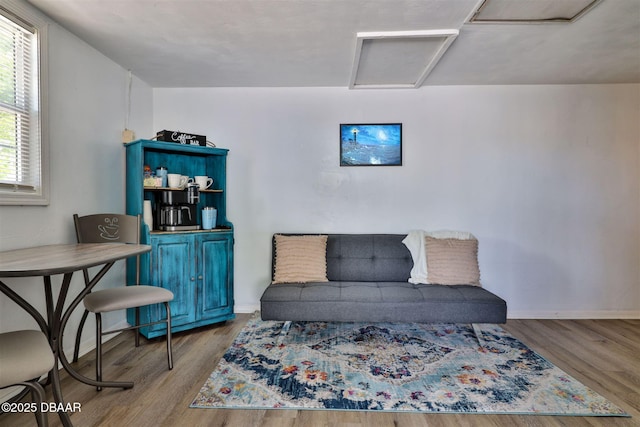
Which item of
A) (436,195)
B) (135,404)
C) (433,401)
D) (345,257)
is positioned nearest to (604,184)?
(436,195)

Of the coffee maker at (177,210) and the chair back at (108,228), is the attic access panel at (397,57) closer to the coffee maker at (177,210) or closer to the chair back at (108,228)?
the coffee maker at (177,210)

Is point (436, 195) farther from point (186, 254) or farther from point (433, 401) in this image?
point (186, 254)

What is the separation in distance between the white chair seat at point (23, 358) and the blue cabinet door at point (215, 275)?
148 cm

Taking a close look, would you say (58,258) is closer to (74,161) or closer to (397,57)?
(74,161)

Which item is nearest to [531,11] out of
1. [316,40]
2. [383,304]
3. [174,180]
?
[316,40]

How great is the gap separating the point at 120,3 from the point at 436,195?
2970mm

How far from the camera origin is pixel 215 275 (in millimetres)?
2924

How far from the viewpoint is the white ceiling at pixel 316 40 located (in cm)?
198

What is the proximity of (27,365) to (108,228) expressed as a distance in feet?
4.23

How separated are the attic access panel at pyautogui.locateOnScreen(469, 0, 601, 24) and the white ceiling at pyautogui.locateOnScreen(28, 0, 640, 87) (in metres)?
0.07

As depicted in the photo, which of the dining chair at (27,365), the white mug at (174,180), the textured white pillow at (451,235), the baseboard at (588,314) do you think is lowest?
the baseboard at (588,314)

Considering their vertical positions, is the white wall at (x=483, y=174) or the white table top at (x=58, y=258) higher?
the white wall at (x=483, y=174)

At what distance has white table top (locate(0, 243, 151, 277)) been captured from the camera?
1.24 m

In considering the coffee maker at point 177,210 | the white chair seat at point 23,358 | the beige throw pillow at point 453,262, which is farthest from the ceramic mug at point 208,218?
the beige throw pillow at point 453,262
